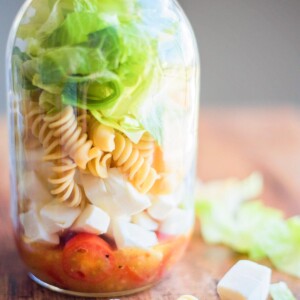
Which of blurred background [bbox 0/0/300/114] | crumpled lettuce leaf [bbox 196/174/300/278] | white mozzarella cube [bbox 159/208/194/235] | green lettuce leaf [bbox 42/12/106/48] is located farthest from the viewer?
blurred background [bbox 0/0/300/114]

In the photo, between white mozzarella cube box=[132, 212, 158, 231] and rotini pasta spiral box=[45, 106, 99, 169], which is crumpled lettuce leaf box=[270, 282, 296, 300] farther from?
rotini pasta spiral box=[45, 106, 99, 169]

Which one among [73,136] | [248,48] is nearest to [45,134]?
[73,136]

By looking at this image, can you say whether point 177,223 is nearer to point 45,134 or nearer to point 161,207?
point 161,207

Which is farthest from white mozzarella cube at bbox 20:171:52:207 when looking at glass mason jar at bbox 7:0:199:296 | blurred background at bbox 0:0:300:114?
blurred background at bbox 0:0:300:114

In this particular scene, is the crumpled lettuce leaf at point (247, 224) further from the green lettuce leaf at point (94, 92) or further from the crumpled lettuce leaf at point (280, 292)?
the green lettuce leaf at point (94, 92)

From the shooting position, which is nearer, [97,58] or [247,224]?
[97,58]

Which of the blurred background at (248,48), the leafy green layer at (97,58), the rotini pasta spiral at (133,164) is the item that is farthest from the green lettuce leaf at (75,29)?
the blurred background at (248,48)
